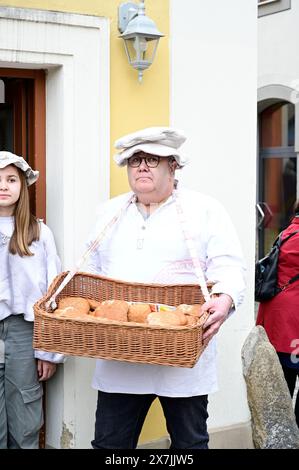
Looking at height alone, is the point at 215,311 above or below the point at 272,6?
below

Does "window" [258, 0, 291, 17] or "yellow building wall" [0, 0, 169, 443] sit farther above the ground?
"window" [258, 0, 291, 17]

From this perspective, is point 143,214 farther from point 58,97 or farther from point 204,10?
point 204,10

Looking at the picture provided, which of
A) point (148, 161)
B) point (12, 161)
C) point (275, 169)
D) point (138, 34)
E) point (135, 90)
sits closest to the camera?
point (148, 161)

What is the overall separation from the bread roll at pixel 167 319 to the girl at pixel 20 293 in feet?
2.61

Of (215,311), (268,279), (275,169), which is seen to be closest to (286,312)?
(268,279)

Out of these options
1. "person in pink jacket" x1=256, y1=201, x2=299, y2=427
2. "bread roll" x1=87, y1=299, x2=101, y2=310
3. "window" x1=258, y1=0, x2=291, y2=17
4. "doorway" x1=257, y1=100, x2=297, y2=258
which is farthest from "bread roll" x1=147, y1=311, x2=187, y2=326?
"doorway" x1=257, y1=100, x2=297, y2=258

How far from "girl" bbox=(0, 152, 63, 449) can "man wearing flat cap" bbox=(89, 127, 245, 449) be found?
0.39 meters

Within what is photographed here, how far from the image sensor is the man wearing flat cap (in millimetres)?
3594

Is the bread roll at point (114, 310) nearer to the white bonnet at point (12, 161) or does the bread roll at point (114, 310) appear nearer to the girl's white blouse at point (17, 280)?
the girl's white blouse at point (17, 280)

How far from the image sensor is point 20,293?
12.8 ft

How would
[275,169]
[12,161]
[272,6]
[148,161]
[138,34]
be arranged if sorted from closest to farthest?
1. [148,161]
2. [12,161]
3. [138,34]
4. [272,6]
5. [275,169]

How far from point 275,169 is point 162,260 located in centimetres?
1077

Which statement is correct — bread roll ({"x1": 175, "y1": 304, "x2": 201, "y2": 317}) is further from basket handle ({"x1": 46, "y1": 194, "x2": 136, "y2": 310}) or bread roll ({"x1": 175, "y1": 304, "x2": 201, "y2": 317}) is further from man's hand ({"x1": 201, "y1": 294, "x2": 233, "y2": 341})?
basket handle ({"x1": 46, "y1": 194, "x2": 136, "y2": 310})

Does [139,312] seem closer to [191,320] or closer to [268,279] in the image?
[191,320]
